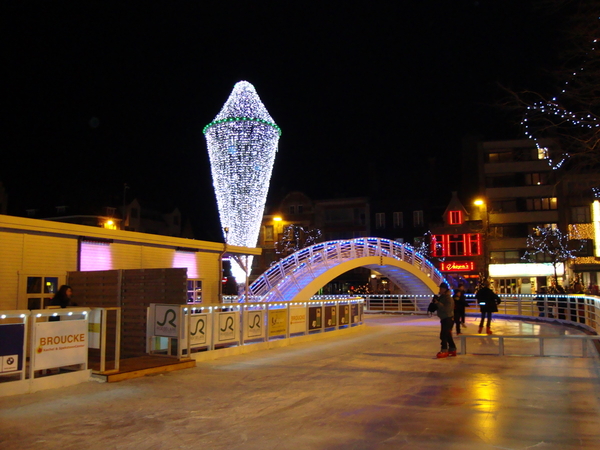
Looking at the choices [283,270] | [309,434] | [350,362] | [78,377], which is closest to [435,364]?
[350,362]

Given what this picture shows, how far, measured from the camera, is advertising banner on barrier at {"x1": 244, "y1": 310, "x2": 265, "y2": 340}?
1341cm

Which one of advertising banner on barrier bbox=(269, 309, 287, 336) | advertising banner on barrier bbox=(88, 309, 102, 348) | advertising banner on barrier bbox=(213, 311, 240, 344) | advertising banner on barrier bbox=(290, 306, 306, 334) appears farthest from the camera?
advertising banner on barrier bbox=(290, 306, 306, 334)

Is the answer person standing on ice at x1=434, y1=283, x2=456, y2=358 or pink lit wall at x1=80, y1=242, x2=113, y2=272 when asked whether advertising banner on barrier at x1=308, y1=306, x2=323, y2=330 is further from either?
pink lit wall at x1=80, y1=242, x2=113, y2=272

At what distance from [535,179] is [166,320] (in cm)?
4476

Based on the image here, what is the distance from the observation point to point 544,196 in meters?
47.9

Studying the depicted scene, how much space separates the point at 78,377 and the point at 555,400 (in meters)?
7.39

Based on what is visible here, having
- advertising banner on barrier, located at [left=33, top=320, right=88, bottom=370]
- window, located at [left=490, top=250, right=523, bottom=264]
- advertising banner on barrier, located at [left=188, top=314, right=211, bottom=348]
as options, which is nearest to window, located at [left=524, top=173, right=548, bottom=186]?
window, located at [left=490, top=250, right=523, bottom=264]

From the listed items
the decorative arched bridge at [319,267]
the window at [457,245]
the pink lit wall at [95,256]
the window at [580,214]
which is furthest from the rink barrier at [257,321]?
the window at [580,214]

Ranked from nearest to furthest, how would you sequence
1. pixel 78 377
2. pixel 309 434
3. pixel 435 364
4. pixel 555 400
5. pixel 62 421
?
pixel 309 434 → pixel 62 421 → pixel 555 400 → pixel 78 377 → pixel 435 364

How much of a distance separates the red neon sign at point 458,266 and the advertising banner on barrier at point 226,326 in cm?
3637

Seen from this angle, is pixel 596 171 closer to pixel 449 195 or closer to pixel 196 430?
pixel 196 430

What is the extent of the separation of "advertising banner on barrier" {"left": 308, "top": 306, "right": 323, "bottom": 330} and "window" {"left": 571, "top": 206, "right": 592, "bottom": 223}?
120 feet

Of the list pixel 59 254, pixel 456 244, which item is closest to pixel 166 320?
pixel 59 254

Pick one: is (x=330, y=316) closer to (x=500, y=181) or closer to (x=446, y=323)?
(x=446, y=323)
